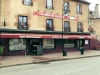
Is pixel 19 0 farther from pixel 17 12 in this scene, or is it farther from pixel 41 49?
pixel 41 49

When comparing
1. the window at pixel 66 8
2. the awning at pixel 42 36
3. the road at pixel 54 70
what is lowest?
the road at pixel 54 70

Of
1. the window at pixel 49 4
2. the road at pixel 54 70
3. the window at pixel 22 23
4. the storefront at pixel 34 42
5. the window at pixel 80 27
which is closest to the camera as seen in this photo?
the road at pixel 54 70

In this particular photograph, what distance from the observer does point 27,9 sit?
3506cm

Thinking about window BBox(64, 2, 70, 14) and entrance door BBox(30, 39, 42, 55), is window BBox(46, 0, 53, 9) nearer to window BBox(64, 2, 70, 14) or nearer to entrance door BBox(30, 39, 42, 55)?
window BBox(64, 2, 70, 14)

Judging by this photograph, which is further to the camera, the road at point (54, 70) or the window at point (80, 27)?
Result: the window at point (80, 27)

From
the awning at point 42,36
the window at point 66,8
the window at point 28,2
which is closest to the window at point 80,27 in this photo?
the awning at point 42,36

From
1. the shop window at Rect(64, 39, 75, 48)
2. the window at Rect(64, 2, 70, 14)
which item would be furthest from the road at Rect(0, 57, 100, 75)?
the window at Rect(64, 2, 70, 14)

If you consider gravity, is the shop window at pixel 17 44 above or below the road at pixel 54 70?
above

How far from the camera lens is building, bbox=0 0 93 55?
32688mm

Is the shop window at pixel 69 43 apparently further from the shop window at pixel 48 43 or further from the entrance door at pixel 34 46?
the entrance door at pixel 34 46

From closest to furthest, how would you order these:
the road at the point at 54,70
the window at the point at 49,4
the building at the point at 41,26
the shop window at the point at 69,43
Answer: the road at the point at 54,70, the building at the point at 41,26, the window at the point at 49,4, the shop window at the point at 69,43

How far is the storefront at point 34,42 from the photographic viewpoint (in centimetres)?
3247

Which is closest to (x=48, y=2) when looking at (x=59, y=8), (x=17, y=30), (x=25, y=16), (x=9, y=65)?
(x=59, y=8)

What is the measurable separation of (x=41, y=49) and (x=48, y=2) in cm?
725
